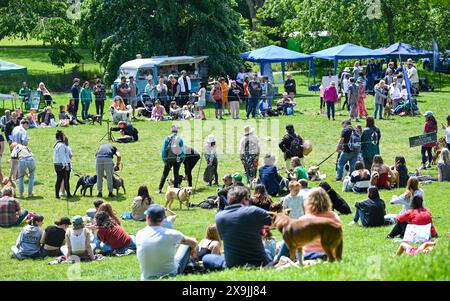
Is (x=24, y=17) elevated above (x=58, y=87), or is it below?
above

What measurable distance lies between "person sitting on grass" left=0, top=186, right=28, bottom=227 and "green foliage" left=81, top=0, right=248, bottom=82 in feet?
73.7

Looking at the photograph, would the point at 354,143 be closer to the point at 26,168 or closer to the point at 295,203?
the point at 295,203

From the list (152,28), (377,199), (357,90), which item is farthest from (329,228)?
(152,28)

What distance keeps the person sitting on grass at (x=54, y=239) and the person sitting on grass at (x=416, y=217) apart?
5.54 meters

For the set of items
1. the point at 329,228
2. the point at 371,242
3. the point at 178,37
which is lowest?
the point at 371,242

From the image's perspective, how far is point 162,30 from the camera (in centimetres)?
4262

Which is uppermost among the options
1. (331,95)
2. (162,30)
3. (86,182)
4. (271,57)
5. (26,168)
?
(162,30)

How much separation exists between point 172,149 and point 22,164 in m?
3.39

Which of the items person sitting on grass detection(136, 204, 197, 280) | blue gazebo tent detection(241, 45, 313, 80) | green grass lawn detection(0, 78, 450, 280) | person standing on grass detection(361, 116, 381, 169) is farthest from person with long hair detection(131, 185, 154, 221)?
blue gazebo tent detection(241, 45, 313, 80)

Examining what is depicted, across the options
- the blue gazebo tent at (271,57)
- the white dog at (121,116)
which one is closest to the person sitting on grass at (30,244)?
the white dog at (121,116)

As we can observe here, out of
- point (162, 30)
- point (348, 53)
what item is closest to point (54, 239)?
point (348, 53)

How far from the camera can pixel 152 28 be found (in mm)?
42531

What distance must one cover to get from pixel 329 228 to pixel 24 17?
131ft
